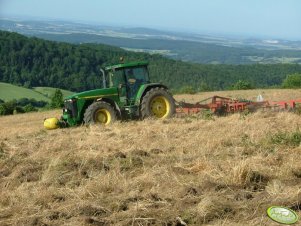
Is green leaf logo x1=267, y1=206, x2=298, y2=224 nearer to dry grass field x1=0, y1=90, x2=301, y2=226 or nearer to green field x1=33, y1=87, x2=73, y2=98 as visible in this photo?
dry grass field x1=0, y1=90, x2=301, y2=226

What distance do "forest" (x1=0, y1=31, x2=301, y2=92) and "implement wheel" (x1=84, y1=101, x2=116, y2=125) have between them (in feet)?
150

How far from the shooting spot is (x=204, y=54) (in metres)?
147

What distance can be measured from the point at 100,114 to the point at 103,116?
11 centimetres

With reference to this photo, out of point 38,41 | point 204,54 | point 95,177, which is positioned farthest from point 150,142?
point 204,54

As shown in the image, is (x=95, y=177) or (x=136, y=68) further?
(x=136, y=68)

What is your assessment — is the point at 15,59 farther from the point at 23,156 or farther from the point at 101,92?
the point at 23,156

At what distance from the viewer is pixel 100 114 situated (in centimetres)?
1283

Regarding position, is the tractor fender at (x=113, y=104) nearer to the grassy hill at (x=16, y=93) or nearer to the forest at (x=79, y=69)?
the grassy hill at (x=16, y=93)

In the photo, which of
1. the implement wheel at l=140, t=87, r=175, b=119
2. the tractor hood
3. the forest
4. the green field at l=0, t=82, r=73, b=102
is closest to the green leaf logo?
the implement wheel at l=140, t=87, r=175, b=119

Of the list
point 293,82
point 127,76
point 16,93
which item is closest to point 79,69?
point 16,93

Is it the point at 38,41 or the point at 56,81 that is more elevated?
the point at 38,41

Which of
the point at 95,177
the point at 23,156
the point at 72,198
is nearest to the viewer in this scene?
the point at 72,198

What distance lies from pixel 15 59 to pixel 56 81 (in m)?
8.19

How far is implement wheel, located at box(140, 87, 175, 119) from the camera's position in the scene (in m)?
13.1
